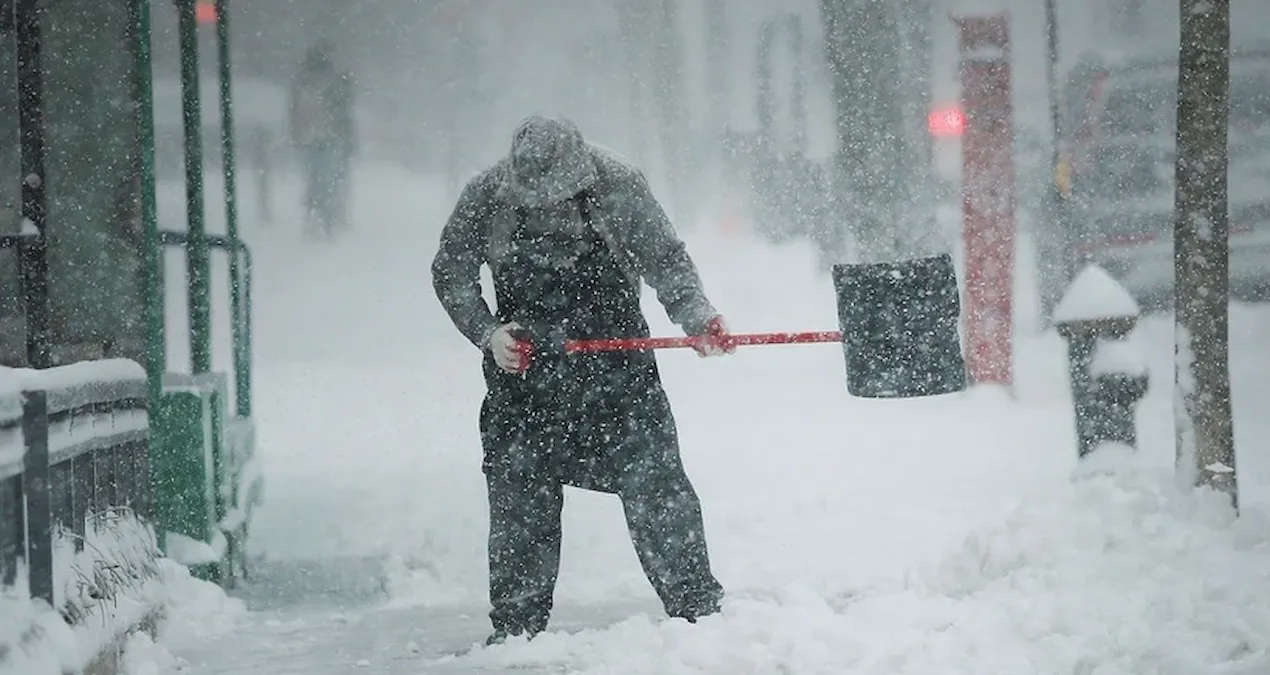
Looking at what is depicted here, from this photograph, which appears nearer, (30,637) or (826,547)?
(30,637)

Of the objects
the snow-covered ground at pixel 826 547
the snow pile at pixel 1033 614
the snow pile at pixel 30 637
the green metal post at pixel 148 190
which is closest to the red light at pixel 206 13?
the green metal post at pixel 148 190

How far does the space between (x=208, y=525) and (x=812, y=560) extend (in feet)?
8.48

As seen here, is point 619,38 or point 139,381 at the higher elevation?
point 619,38

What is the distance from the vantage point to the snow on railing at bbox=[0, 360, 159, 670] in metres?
3.87

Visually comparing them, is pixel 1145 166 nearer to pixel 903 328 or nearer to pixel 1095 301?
pixel 1095 301

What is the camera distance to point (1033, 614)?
4.81 meters

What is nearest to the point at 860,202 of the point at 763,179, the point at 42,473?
the point at 42,473

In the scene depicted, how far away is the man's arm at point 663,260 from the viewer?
5215mm

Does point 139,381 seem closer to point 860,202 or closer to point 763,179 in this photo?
point 860,202

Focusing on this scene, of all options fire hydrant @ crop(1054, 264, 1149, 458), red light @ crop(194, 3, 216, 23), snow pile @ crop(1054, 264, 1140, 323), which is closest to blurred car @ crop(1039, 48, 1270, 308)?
snow pile @ crop(1054, 264, 1140, 323)

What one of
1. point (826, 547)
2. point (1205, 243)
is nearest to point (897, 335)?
point (1205, 243)

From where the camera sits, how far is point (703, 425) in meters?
13.9

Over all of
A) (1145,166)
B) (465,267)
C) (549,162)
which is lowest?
(465,267)

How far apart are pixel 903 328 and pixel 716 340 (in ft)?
1.98
